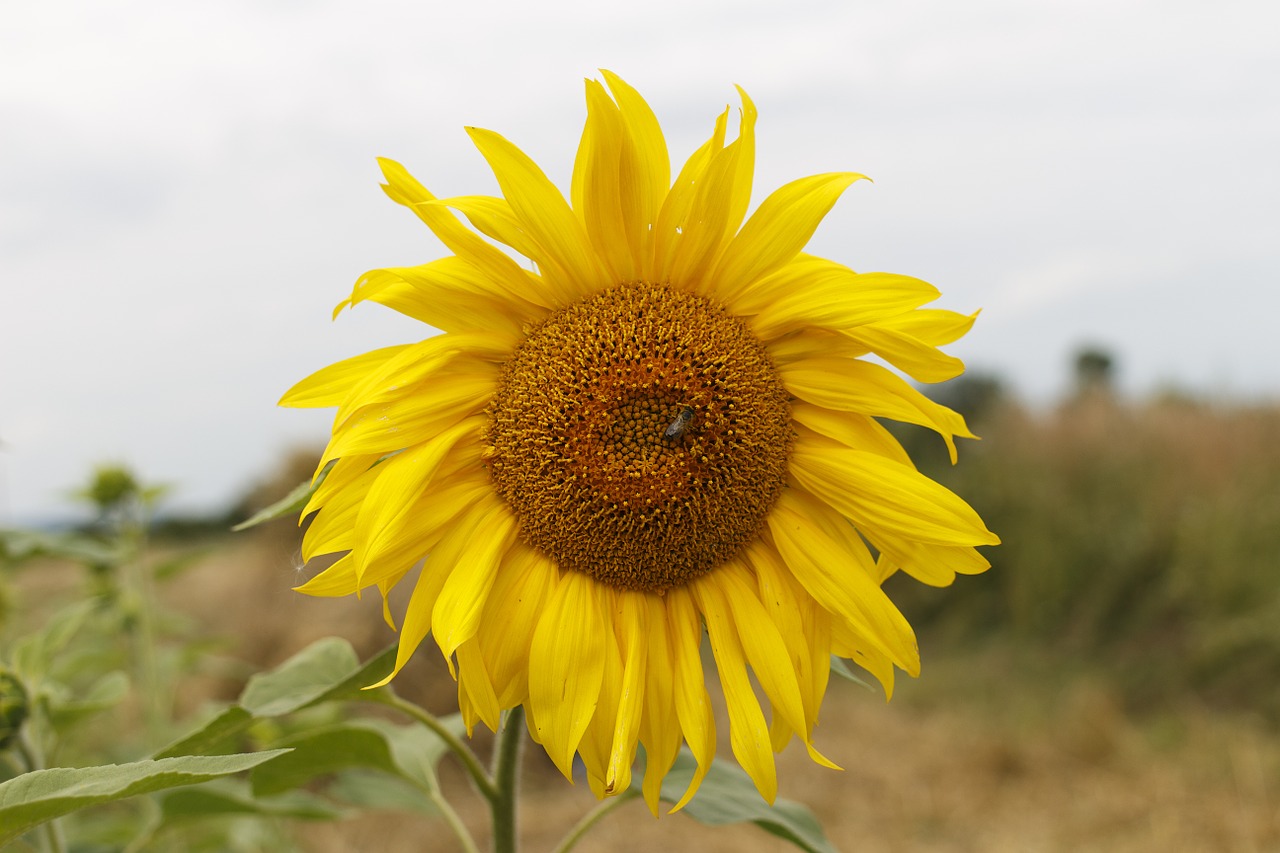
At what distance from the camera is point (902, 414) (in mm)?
979

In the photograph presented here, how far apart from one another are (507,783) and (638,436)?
14.8 inches

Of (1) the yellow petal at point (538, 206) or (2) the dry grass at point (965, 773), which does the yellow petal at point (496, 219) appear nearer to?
(1) the yellow petal at point (538, 206)

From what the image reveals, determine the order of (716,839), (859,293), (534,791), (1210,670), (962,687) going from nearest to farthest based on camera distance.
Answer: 1. (859,293)
2. (716,839)
3. (534,791)
4. (1210,670)
5. (962,687)

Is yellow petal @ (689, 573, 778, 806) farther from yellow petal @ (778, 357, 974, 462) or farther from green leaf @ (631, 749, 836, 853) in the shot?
yellow petal @ (778, 357, 974, 462)

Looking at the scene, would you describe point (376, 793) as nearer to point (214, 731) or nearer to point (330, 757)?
point (330, 757)

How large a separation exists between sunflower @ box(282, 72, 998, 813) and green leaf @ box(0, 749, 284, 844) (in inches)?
11.3

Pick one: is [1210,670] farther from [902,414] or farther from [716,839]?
[902,414]

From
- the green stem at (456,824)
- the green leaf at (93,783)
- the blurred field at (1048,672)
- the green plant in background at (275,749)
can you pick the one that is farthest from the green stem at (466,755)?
the blurred field at (1048,672)

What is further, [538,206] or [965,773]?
[965,773]

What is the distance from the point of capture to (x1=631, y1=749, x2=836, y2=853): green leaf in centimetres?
106

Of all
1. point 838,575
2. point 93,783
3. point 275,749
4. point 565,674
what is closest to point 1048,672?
point 838,575

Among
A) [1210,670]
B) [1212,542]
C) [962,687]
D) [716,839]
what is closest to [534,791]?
[716,839]

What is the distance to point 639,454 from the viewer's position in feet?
3.37

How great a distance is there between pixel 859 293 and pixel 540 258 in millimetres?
303
